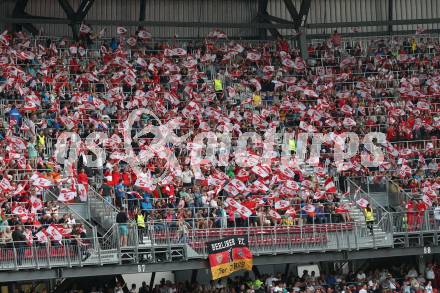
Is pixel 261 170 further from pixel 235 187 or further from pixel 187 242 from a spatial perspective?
pixel 187 242

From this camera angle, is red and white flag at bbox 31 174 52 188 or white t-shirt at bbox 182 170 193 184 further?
white t-shirt at bbox 182 170 193 184

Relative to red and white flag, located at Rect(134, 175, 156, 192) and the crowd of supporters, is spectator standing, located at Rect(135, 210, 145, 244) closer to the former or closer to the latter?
the crowd of supporters

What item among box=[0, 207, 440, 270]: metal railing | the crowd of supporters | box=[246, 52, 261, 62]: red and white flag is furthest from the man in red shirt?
box=[246, 52, 261, 62]: red and white flag

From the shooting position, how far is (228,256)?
39844 millimetres

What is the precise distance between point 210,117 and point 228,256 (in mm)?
9339

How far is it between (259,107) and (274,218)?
9.33 m

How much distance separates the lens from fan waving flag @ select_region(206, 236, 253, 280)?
1559 inches

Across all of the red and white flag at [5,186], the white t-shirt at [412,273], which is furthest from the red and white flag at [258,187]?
the red and white flag at [5,186]

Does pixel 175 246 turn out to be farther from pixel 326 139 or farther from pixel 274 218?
pixel 326 139

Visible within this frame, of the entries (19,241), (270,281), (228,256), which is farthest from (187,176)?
(19,241)

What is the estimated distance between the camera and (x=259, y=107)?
4988 cm

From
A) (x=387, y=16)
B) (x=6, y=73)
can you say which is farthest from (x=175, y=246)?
(x=387, y=16)

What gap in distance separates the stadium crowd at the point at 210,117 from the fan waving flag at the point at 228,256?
949 mm

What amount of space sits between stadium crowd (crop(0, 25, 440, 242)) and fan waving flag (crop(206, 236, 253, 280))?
949 millimetres
